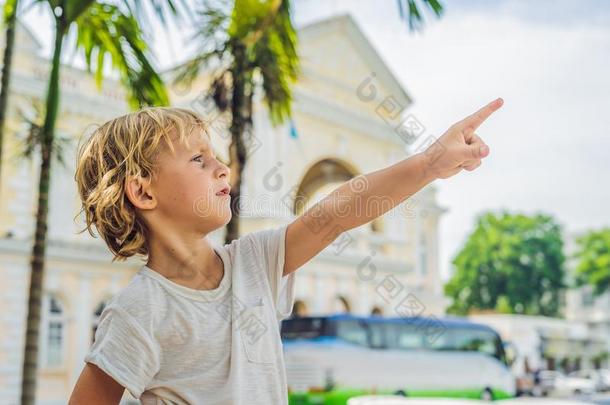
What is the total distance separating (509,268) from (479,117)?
49.2 meters

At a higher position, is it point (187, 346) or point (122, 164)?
point (122, 164)

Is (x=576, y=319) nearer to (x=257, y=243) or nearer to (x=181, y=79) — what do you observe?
(x=181, y=79)

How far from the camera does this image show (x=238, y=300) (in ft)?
5.24

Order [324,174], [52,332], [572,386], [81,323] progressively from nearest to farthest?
[52,332] < [81,323] < [324,174] < [572,386]

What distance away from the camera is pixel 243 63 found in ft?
27.2

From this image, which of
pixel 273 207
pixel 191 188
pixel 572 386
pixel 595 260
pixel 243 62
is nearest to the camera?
pixel 191 188

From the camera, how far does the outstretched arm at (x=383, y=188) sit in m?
1.53

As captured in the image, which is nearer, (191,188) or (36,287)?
(191,188)

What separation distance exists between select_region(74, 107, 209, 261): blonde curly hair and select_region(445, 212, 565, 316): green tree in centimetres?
4896

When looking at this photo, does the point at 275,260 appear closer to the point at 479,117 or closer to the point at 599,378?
the point at 479,117

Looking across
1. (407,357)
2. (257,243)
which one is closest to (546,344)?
(407,357)

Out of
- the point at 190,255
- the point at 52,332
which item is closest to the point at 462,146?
the point at 190,255

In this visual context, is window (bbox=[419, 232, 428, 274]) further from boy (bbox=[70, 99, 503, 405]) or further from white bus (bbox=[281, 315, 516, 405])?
boy (bbox=[70, 99, 503, 405])

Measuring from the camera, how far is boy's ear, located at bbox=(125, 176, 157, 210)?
5.33 ft
